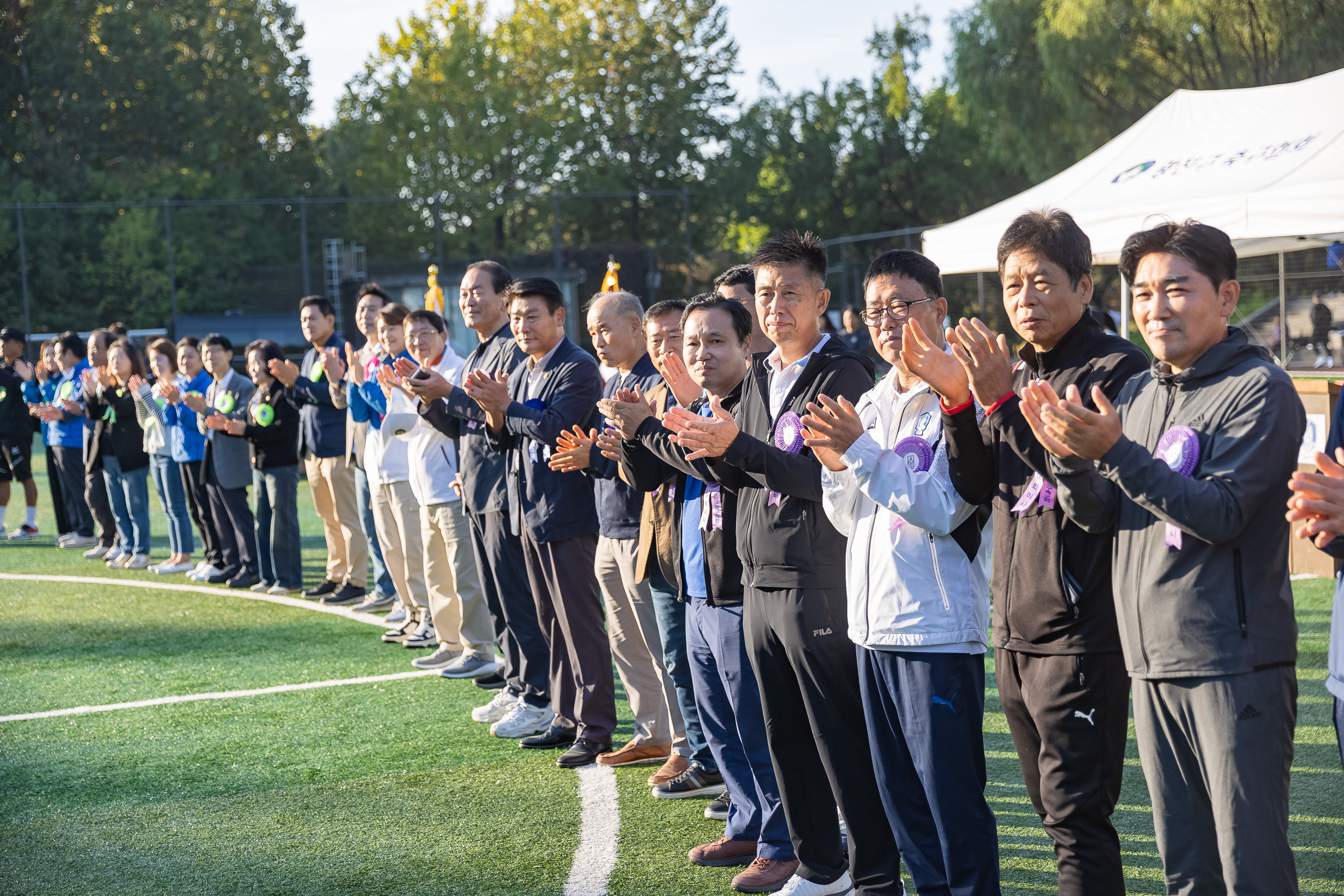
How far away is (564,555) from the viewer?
5.34m

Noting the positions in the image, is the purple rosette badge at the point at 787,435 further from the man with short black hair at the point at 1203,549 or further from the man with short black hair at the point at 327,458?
the man with short black hair at the point at 327,458

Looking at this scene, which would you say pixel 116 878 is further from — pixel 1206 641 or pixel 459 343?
pixel 459 343

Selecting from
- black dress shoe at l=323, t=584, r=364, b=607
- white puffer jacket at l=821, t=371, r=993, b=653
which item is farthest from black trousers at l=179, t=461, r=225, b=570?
white puffer jacket at l=821, t=371, r=993, b=653

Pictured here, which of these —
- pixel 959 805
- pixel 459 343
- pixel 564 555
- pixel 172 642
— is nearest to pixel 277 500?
pixel 172 642

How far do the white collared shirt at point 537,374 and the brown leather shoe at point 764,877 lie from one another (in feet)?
8.15

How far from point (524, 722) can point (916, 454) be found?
3347 millimetres

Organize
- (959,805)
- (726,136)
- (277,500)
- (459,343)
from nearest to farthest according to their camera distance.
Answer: (959,805), (277,500), (459,343), (726,136)

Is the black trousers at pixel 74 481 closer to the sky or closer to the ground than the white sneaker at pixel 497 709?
closer to the sky

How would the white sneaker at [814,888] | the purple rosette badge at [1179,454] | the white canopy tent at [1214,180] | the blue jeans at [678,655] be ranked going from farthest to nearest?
the white canopy tent at [1214,180], the blue jeans at [678,655], the white sneaker at [814,888], the purple rosette badge at [1179,454]

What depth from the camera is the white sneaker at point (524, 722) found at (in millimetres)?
5719

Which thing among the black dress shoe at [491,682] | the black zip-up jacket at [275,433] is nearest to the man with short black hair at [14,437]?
the black zip-up jacket at [275,433]

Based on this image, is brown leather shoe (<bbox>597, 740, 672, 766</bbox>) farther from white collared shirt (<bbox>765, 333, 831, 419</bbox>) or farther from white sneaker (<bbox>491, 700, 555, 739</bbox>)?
white collared shirt (<bbox>765, 333, 831, 419</bbox>)

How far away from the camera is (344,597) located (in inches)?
360

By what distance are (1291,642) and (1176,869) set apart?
624 mm
